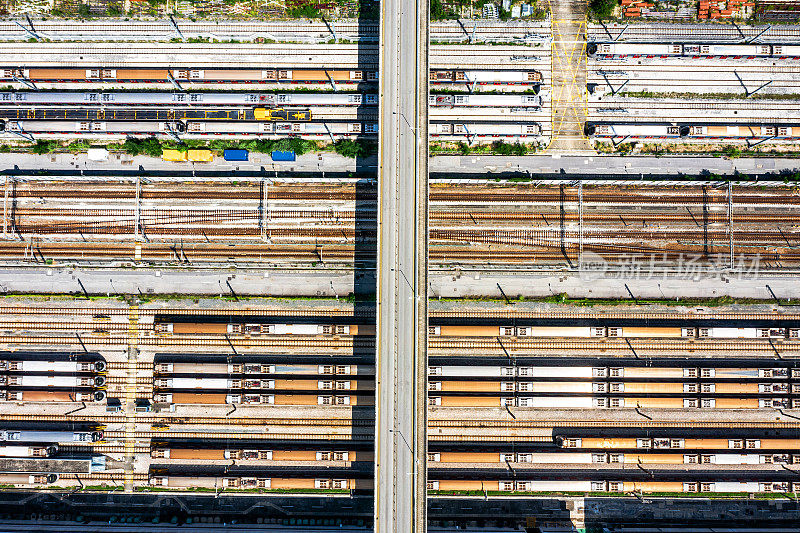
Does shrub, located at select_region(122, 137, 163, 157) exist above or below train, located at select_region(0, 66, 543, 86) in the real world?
below

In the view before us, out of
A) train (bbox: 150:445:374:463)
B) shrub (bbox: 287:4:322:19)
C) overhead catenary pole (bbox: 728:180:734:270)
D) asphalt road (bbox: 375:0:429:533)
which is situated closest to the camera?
asphalt road (bbox: 375:0:429:533)

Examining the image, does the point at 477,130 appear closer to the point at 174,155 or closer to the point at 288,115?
the point at 288,115

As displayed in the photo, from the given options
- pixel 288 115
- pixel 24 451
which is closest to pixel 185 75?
pixel 288 115

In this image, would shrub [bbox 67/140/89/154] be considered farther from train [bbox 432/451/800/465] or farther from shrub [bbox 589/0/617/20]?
shrub [bbox 589/0/617/20]

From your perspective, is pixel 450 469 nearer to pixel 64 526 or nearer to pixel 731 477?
pixel 731 477

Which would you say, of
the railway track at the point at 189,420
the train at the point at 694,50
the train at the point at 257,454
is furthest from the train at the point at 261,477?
the train at the point at 694,50

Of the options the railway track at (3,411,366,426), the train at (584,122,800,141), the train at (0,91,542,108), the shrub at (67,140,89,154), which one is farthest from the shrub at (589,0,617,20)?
the shrub at (67,140,89,154)
